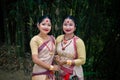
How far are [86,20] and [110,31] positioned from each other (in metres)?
0.40

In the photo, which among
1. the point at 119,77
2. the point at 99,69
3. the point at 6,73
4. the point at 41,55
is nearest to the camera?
the point at 41,55

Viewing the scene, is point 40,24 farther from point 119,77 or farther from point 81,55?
point 119,77

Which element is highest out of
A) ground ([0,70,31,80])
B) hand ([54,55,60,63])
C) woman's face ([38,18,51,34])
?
woman's face ([38,18,51,34])

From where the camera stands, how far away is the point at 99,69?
4.66m

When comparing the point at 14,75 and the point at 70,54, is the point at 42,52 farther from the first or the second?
the point at 14,75

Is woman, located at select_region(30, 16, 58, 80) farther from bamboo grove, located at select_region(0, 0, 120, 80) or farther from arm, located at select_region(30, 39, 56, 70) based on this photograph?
bamboo grove, located at select_region(0, 0, 120, 80)

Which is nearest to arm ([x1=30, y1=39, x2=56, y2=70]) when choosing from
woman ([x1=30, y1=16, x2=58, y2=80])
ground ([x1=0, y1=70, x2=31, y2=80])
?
woman ([x1=30, y1=16, x2=58, y2=80])

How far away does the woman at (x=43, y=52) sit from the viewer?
2.71 metres

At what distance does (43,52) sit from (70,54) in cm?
25

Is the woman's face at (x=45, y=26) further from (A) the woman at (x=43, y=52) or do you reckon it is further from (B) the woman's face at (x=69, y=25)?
(B) the woman's face at (x=69, y=25)

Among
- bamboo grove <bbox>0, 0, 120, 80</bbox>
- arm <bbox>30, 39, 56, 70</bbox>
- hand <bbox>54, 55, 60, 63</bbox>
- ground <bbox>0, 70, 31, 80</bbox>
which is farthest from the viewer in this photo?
ground <bbox>0, 70, 31, 80</bbox>

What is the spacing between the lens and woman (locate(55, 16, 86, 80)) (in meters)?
2.76

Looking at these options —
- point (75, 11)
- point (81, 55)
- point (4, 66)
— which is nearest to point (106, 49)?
point (75, 11)

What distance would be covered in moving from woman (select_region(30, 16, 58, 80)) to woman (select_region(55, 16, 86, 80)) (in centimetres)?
8
